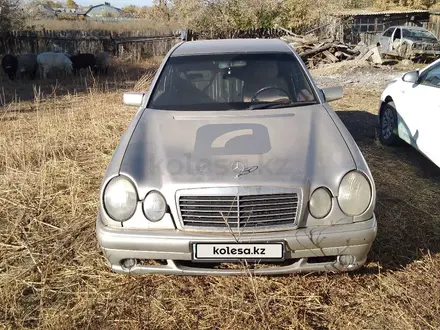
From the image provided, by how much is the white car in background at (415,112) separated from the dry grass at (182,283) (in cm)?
56

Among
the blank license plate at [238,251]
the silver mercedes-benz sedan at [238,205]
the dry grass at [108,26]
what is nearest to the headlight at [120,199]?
the silver mercedes-benz sedan at [238,205]

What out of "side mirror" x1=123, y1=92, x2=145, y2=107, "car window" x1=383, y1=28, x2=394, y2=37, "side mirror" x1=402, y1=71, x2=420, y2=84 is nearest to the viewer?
"side mirror" x1=123, y1=92, x2=145, y2=107

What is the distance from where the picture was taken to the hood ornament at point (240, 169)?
2355 mm

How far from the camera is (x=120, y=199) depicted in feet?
7.82

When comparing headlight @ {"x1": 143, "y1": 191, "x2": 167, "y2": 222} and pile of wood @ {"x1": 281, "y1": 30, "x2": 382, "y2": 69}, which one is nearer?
headlight @ {"x1": 143, "y1": 191, "x2": 167, "y2": 222}

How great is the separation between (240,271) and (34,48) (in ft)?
55.7

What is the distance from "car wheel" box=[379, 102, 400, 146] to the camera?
18.3ft

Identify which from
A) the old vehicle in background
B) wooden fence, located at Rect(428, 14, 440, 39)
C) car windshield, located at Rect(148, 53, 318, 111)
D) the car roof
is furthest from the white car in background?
wooden fence, located at Rect(428, 14, 440, 39)

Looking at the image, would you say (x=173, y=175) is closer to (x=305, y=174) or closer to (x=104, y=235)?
(x=104, y=235)

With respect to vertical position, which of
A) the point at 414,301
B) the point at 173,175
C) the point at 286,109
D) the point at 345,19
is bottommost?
the point at 414,301

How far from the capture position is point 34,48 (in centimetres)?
1614

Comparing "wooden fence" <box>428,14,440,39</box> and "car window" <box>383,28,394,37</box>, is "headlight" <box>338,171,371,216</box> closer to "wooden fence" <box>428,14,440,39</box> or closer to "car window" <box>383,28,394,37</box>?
"car window" <box>383,28,394,37</box>

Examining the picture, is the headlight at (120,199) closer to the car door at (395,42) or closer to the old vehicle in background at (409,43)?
the old vehicle in background at (409,43)

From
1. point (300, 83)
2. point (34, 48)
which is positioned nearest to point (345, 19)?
point (34, 48)
